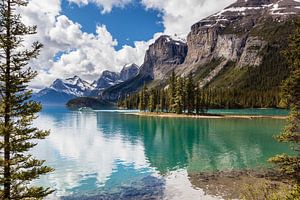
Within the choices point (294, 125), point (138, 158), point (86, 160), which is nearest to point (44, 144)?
point (86, 160)

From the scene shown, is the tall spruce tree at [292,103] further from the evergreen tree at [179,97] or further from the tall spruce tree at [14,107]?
the evergreen tree at [179,97]

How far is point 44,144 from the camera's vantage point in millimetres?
74938

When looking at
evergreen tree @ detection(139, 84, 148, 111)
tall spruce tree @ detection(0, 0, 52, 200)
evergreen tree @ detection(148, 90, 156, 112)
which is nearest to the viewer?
tall spruce tree @ detection(0, 0, 52, 200)

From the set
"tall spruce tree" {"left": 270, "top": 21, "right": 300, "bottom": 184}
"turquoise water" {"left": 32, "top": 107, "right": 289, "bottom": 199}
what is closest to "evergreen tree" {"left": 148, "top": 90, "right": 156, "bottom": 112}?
"turquoise water" {"left": 32, "top": 107, "right": 289, "bottom": 199}

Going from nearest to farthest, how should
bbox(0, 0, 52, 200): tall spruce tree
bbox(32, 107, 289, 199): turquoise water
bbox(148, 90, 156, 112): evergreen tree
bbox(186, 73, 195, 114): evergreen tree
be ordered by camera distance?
1. bbox(0, 0, 52, 200): tall spruce tree
2. bbox(32, 107, 289, 199): turquoise water
3. bbox(186, 73, 195, 114): evergreen tree
4. bbox(148, 90, 156, 112): evergreen tree

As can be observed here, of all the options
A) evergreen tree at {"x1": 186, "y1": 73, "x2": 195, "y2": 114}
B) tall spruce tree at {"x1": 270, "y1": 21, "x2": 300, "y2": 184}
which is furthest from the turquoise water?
evergreen tree at {"x1": 186, "y1": 73, "x2": 195, "y2": 114}

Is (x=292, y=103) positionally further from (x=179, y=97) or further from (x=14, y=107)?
(x=179, y=97)

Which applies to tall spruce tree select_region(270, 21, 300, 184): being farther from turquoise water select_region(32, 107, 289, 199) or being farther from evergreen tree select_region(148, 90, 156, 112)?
evergreen tree select_region(148, 90, 156, 112)

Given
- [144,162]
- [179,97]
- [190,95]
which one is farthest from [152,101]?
[144,162]

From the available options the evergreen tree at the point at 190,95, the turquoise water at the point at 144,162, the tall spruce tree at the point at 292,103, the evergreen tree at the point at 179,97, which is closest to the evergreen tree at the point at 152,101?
the evergreen tree at the point at 179,97

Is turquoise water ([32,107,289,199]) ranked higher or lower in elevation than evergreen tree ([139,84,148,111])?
lower

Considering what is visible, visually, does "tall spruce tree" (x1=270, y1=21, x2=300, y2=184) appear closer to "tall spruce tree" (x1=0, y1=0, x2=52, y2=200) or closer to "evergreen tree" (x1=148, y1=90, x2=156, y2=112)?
"tall spruce tree" (x1=0, y1=0, x2=52, y2=200)

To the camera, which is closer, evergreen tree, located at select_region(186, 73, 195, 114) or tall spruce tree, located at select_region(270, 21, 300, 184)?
tall spruce tree, located at select_region(270, 21, 300, 184)

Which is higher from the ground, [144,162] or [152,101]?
[152,101]
